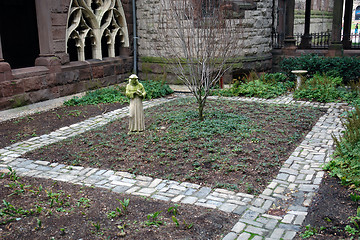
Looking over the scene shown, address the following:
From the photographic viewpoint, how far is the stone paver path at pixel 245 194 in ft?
12.4

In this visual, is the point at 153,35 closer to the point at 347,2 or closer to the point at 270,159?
the point at 270,159

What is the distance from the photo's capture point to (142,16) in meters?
12.4

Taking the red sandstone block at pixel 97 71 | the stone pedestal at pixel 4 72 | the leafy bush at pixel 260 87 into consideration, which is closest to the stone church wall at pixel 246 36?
the leafy bush at pixel 260 87

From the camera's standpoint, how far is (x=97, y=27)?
10961 millimetres

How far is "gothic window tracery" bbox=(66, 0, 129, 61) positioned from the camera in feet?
33.6

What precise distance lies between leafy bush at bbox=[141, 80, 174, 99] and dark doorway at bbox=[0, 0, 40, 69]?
4.55m

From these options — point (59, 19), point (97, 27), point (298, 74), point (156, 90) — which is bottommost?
point (156, 90)

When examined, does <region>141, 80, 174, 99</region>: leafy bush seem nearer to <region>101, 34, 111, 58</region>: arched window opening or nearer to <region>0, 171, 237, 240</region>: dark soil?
<region>101, 34, 111, 58</region>: arched window opening

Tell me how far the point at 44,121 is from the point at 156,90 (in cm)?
351

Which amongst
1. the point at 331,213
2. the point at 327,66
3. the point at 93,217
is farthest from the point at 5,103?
the point at 327,66

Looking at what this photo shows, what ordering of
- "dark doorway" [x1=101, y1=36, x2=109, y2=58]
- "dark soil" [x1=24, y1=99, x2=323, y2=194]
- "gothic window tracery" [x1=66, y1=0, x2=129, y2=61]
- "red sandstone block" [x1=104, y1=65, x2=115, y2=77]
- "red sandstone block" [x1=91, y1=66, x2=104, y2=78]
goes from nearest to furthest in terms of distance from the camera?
"dark soil" [x1=24, y1=99, x2=323, y2=194]
"gothic window tracery" [x1=66, y1=0, x2=129, y2=61]
"red sandstone block" [x1=91, y1=66, x2=104, y2=78]
"red sandstone block" [x1=104, y1=65, x2=115, y2=77]
"dark doorway" [x1=101, y1=36, x2=109, y2=58]

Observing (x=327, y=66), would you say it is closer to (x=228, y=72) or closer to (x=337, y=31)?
(x=337, y=31)

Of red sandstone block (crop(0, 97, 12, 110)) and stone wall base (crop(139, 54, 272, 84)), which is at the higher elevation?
stone wall base (crop(139, 54, 272, 84))

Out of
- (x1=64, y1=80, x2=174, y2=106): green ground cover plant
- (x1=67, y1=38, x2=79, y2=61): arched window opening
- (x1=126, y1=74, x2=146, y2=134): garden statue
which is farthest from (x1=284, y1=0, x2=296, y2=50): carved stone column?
(x1=126, y1=74, x2=146, y2=134): garden statue
